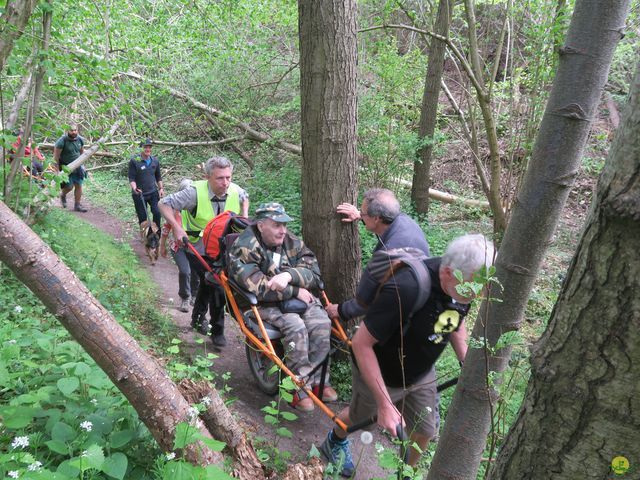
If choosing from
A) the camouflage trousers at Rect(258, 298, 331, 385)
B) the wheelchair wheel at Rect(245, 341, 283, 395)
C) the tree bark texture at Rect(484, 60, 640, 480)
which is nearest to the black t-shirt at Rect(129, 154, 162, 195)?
the wheelchair wheel at Rect(245, 341, 283, 395)

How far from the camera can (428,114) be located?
10000 millimetres

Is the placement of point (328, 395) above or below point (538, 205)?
below

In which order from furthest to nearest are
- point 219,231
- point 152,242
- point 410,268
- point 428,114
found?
point 428,114
point 152,242
point 219,231
point 410,268

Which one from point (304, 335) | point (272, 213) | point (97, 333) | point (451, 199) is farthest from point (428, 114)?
point (97, 333)

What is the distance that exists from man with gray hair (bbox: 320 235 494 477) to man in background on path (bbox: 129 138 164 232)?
7.35m

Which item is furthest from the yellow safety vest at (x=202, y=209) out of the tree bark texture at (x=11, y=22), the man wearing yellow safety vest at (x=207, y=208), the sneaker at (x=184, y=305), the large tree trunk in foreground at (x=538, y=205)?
the large tree trunk in foreground at (x=538, y=205)

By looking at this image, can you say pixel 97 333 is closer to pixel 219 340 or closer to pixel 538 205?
pixel 538 205

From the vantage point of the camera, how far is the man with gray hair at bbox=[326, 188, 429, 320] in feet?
13.0

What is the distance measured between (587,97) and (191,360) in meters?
4.35

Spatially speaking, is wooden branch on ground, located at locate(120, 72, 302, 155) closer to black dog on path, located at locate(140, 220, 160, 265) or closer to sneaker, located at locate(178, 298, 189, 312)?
black dog on path, located at locate(140, 220, 160, 265)

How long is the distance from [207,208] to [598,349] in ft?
16.8

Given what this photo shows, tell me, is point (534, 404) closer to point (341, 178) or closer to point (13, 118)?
point (341, 178)

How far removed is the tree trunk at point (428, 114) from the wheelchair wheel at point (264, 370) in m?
6.21

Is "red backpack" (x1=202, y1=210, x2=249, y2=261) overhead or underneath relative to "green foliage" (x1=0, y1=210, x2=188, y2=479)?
overhead
